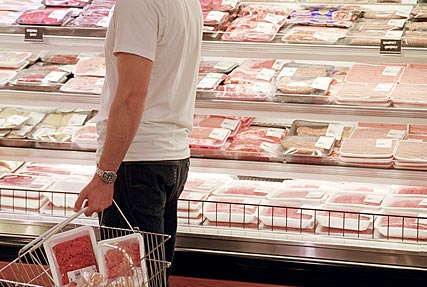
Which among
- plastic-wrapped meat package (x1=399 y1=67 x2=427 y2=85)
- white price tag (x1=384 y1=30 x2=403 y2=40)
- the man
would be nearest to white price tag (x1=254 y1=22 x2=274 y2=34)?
white price tag (x1=384 y1=30 x2=403 y2=40)

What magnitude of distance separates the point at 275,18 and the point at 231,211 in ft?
3.22

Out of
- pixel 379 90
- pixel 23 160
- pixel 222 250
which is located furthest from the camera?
pixel 23 160

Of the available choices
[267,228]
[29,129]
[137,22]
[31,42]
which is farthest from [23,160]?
[137,22]

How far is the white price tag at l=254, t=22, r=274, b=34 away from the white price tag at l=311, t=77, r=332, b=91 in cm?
31

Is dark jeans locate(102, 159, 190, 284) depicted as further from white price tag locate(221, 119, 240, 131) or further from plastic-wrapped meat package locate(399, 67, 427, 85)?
plastic-wrapped meat package locate(399, 67, 427, 85)

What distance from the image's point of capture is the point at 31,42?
3.81 metres

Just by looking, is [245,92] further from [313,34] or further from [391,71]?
[391,71]

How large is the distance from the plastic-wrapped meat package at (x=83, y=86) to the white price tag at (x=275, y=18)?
2.71 feet

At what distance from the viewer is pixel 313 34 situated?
3.75m

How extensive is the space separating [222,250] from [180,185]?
1.87 ft

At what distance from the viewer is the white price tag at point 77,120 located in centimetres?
408

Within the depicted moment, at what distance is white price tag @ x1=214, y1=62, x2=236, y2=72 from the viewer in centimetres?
411

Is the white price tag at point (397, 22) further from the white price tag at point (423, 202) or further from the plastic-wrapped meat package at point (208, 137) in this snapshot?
the plastic-wrapped meat package at point (208, 137)

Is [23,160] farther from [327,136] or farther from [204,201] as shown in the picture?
[327,136]
